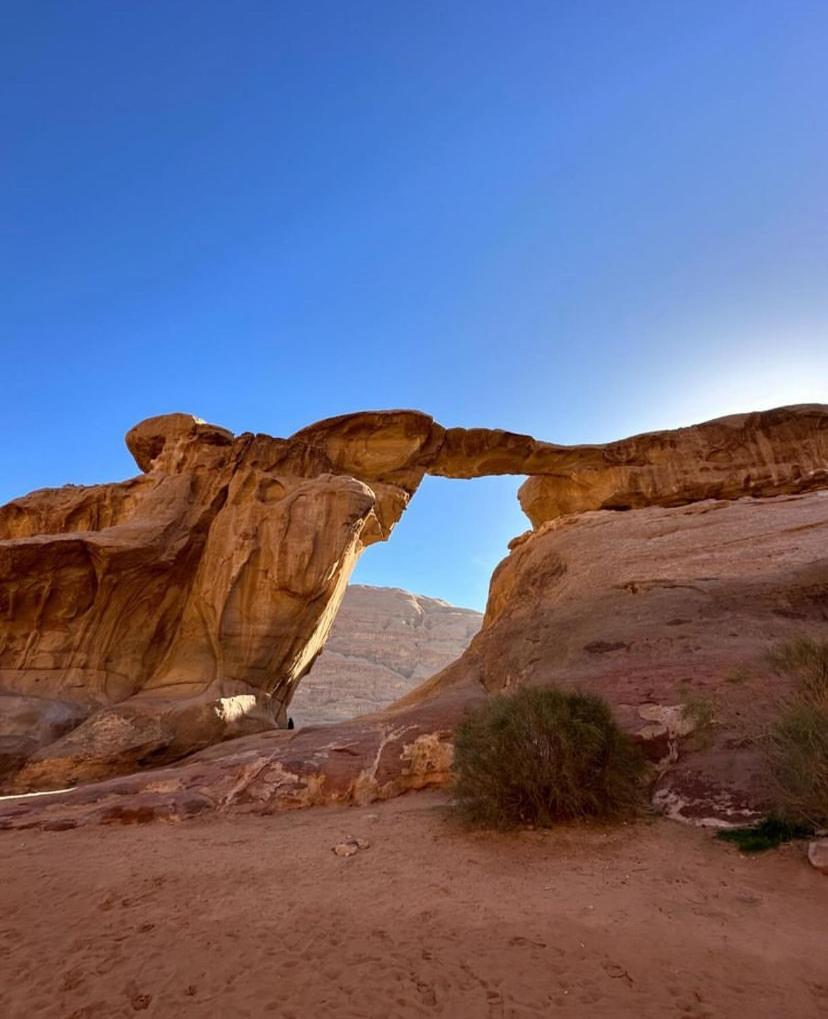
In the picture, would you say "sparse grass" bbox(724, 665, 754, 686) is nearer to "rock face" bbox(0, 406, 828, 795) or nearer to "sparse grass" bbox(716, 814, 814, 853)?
"sparse grass" bbox(716, 814, 814, 853)

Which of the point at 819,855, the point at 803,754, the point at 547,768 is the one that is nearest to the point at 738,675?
the point at 803,754

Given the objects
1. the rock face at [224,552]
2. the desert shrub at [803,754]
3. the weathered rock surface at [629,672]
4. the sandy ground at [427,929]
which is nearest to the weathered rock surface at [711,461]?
the rock face at [224,552]

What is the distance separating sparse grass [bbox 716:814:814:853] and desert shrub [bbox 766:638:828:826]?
8 cm

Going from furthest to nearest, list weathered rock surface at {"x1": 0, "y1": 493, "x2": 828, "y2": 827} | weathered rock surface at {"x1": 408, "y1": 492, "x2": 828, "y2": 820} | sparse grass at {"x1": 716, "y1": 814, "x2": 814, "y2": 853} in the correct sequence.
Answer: weathered rock surface at {"x1": 0, "y1": 493, "x2": 828, "y2": 827} → weathered rock surface at {"x1": 408, "y1": 492, "x2": 828, "y2": 820} → sparse grass at {"x1": 716, "y1": 814, "x2": 814, "y2": 853}

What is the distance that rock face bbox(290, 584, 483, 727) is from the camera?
59.1 metres

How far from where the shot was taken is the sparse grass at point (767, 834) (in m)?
4.94

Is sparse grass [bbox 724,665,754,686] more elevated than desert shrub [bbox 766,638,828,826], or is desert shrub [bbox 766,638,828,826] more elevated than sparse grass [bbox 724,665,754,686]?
sparse grass [bbox 724,665,754,686]

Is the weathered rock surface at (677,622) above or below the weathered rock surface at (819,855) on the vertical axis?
above

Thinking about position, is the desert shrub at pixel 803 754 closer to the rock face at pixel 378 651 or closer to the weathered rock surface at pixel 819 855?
the weathered rock surface at pixel 819 855

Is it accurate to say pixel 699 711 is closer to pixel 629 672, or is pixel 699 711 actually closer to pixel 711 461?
pixel 629 672

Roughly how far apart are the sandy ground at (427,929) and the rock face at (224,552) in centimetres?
695

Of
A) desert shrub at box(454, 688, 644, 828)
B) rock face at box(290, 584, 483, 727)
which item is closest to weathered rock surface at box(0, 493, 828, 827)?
desert shrub at box(454, 688, 644, 828)

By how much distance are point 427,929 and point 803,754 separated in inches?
139

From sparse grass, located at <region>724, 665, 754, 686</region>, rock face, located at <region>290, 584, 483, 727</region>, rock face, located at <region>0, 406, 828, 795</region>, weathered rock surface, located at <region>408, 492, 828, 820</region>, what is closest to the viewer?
weathered rock surface, located at <region>408, 492, 828, 820</region>
